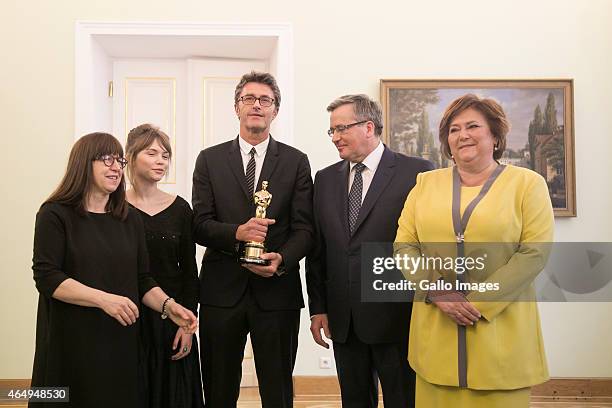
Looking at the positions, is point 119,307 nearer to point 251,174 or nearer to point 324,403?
point 251,174

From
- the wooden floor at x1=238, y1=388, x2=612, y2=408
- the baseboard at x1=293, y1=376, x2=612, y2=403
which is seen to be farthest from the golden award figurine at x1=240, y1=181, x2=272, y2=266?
the baseboard at x1=293, y1=376, x2=612, y2=403

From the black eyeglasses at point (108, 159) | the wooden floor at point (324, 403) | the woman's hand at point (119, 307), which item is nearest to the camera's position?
A: the woman's hand at point (119, 307)

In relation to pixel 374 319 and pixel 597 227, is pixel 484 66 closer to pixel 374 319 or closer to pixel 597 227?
pixel 597 227

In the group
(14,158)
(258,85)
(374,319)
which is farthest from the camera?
(14,158)

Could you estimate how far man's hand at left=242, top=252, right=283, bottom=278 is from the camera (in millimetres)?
2693

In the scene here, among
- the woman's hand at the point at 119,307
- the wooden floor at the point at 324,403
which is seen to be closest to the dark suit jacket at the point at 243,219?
the woman's hand at the point at 119,307

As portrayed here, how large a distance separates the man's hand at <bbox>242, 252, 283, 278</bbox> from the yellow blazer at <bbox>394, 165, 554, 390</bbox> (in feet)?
2.24

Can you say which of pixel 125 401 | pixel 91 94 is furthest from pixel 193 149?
pixel 125 401

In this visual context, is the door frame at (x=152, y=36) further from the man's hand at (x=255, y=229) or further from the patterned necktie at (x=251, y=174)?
the man's hand at (x=255, y=229)

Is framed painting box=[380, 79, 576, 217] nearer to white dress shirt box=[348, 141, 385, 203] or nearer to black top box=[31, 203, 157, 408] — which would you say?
white dress shirt box=[348, 141, 385, 203]

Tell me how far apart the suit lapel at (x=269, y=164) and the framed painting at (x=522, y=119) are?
1875 mm

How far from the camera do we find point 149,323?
9.09ft

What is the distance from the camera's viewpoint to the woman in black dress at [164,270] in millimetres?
2760

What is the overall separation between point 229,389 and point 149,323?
448mm
